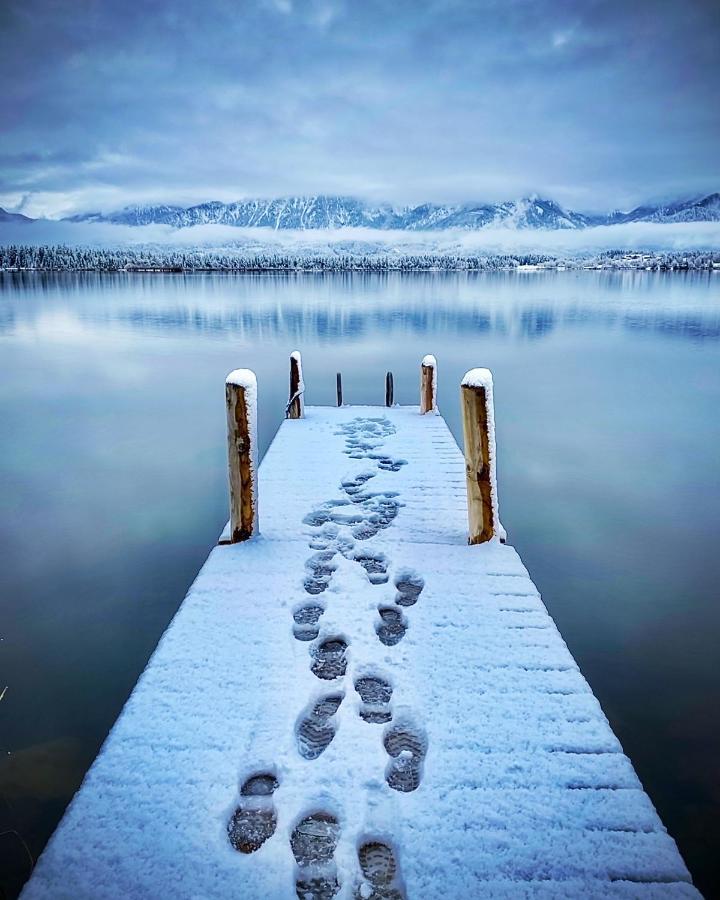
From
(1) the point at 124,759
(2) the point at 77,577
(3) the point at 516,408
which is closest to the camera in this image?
(1) the point at 124,759

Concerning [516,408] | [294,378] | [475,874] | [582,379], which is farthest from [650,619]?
[582,379]

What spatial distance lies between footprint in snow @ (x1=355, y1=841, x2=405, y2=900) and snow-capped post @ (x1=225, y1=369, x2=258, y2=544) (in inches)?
137

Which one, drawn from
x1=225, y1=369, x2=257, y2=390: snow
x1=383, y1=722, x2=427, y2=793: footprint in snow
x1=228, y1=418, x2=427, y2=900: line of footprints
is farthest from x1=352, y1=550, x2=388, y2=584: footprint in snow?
x1=225, y1=369, x2=257, y2=390: snow

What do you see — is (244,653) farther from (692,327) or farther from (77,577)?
(692,327)

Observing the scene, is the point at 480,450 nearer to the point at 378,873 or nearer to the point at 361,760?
the point at 361,760

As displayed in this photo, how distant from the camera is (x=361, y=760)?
9.99 feet

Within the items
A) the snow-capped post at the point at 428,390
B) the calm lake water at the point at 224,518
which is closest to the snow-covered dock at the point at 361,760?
the calm lake water at the point at 224,518

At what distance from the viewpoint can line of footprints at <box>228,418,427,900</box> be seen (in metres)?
2.52

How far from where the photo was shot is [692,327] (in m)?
35.2

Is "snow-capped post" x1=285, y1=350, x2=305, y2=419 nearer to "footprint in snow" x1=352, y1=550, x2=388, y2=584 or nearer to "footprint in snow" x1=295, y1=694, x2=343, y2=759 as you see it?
"footprint in snow" x1=352, y1=550, x2=388, y2=584

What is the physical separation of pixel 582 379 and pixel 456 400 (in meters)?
6.80

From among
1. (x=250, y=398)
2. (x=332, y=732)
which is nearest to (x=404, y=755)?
(x=332, y=732)

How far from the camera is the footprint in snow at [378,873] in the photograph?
2.43 metres

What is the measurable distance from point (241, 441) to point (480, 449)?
7.61 ft
